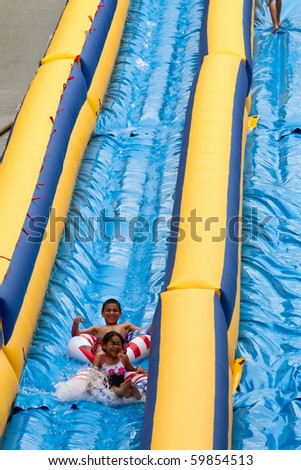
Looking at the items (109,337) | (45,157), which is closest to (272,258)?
(109,337)

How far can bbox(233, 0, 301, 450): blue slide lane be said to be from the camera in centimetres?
393

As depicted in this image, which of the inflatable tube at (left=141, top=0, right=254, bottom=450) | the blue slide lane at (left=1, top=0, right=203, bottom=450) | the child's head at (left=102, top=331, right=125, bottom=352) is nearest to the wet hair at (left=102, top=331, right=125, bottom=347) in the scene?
the child's head at (left=102, top=331, right=125, bottom=352)

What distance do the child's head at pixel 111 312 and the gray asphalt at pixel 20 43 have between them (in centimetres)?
251

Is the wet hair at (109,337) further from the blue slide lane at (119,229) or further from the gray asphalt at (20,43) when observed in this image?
the gray asphalt at (20,43)

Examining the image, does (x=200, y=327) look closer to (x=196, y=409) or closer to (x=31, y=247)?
(x=196, y=409)

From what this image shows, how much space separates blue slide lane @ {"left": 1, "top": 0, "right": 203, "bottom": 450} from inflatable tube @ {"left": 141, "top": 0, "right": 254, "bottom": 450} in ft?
1.19

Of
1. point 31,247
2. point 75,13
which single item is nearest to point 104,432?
point 31,247

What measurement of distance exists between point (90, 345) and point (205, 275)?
0.60 m

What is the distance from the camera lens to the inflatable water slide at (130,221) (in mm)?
3832

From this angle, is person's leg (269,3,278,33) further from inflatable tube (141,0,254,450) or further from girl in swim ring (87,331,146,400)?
girl in swim ring (87,331,146,400)

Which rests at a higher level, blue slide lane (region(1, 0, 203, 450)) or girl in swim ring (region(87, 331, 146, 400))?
blue slide lane (region(1, 0, 203, 450))

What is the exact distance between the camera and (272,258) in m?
4.79

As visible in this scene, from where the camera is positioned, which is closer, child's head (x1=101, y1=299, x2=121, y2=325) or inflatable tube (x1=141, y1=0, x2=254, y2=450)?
inflatable tube (x1=141, y1=0, x2=254, y2=450)

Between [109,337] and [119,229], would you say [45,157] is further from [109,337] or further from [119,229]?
[109,337]
